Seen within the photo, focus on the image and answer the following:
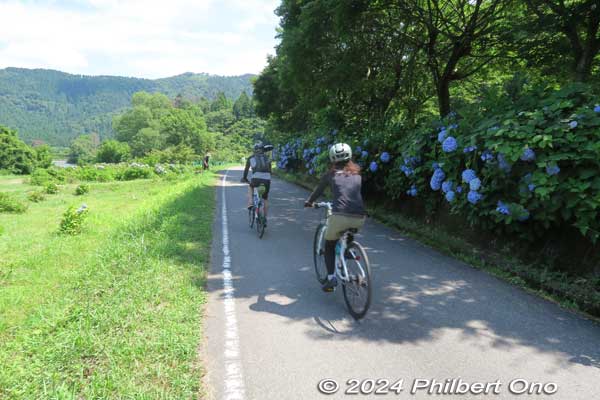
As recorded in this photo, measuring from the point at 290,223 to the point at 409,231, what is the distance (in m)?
3.20

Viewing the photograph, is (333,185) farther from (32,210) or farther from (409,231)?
(32,210)

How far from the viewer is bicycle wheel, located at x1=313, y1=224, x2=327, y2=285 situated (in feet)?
18.2

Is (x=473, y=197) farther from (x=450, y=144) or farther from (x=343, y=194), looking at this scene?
(x=343, y=194)

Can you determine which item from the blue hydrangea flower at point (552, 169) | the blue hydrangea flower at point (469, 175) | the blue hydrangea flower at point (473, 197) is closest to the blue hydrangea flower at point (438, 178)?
the blue hydrangea flower at point (469, 175)

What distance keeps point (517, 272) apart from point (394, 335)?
2.83 m

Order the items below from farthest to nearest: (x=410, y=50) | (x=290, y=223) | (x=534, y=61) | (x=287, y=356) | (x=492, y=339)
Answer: (x=410, y=50), (x=534, y=61), (x=290, y=223), (x=492, y=339), (x=287, y=356)

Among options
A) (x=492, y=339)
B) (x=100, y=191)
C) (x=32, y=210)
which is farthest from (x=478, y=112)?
(x=100, y=191)

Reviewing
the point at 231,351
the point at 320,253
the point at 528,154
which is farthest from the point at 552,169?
the point at 231,351

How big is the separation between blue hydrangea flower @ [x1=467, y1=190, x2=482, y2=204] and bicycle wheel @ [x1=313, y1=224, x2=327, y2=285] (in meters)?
2.61

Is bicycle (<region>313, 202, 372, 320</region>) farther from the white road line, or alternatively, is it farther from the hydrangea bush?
the hydrangea bush

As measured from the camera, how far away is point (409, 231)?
880cm

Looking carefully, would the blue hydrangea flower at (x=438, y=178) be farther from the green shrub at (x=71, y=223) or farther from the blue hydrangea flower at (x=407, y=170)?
the green shrub at (x=71, y=223)

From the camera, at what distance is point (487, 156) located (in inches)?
234

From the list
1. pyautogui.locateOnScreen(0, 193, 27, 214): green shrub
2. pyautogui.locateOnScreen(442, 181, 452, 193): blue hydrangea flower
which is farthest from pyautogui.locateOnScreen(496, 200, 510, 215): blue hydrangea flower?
pyautogui.locateOnScreen(0, 193, 27, 214): green shrub
